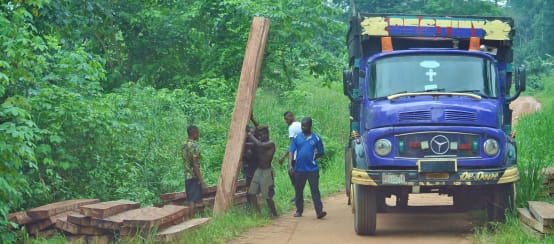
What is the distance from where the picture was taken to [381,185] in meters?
9.91

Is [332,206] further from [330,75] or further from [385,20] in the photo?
[330,75]

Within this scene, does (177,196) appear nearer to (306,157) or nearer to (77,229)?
(306,157)

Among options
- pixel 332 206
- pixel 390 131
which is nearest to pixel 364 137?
pixel 390 131

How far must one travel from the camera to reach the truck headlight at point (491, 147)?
998cm

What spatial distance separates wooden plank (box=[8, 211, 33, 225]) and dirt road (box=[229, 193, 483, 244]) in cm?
259

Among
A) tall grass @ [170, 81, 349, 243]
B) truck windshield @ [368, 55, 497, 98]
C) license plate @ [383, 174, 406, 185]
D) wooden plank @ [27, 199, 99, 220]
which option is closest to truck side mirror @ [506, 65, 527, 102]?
truck windshield @ [368, 55, 497, 98]

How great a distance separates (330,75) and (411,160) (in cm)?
1255

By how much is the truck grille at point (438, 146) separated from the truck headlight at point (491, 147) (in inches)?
3.9

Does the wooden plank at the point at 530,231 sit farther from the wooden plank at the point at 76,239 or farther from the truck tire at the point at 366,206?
the wooden plank at the point at 76,239

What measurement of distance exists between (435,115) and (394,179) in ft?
3.29

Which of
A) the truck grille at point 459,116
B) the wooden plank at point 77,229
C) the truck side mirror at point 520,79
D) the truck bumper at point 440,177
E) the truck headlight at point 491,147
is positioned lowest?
the wooden plank at point 77,229

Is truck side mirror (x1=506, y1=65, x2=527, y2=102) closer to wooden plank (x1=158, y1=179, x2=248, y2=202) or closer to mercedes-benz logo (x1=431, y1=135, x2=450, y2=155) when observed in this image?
mercedes-benz logo (x1=431, y1=135, x2=450, y2=155)

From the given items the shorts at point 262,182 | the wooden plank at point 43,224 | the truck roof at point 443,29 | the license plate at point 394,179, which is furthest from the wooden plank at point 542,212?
the wooden plank at point 43,224

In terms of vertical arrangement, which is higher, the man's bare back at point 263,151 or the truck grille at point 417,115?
the truck grille at point 417,115
